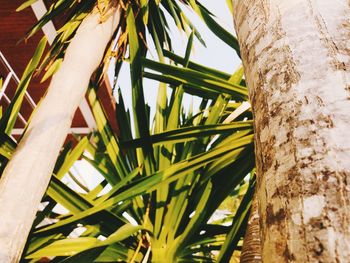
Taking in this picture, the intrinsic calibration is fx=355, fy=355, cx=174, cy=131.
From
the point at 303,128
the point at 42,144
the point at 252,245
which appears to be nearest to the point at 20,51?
the point at 42,144

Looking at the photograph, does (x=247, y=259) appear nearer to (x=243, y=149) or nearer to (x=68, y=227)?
(x=243, y=149)

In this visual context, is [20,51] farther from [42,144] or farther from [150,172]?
[42,144]

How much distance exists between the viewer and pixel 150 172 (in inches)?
72.6

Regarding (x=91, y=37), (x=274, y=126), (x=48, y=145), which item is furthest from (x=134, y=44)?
(x=274, y=126)

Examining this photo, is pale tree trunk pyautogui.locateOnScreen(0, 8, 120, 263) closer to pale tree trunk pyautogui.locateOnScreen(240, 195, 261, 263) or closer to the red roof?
pale tree trunk pyautogui.locateOnScreen(240, 195, 261, 263)

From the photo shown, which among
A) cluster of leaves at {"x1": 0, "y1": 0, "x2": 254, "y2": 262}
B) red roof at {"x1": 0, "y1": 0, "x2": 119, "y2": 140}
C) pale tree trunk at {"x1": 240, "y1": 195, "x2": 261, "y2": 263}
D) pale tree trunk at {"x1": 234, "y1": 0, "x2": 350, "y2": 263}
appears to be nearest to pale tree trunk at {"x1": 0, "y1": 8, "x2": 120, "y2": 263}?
cluster of leaves at {"x1": 0, "y1": 0, "x2": 254, "y2": 262}

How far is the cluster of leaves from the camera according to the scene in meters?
1.44

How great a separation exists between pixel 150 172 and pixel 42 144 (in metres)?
0.76

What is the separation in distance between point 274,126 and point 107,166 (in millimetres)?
1762

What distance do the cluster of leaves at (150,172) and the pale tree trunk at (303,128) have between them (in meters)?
1.02

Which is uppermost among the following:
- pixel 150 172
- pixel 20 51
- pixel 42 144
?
pixel 20 51

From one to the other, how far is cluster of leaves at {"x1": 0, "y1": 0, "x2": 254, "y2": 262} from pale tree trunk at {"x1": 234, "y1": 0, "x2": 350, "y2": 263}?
1015 millimetres

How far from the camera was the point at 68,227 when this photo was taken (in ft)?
4.99

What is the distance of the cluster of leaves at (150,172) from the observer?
144cm
